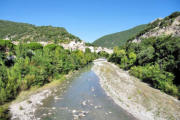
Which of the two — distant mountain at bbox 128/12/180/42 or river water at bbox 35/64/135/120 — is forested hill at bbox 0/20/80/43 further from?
river water at bbox 35/64/135/120

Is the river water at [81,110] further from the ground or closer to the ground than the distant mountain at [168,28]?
closer to the ground

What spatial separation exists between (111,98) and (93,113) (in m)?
3.94

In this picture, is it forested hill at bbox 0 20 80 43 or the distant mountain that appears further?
forested hill at bbox 0 20 80 43

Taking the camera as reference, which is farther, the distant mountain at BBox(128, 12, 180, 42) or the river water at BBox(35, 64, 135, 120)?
the distant mountain at BBox(128, 12, 180, 42)

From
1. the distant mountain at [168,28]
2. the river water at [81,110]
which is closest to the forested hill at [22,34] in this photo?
the distant mountain at [168,28]

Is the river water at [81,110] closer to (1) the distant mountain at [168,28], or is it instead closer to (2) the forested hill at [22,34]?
(1) the distant mountain at [168,28]

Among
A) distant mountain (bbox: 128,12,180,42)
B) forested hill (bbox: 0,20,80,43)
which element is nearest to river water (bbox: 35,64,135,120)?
distant mountain (bbox: 128,12,180,42)

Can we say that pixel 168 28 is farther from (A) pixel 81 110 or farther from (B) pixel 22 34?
(B) pixel 22 34

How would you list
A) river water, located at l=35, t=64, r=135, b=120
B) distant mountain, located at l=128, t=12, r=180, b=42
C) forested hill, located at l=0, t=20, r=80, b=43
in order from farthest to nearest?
forested hill, located at l=0, t=20, r=80, b=43
distant mountain, located at l=128, t=12, r=180, b=42
river water, located at l=35, t=64, r=135, b=120

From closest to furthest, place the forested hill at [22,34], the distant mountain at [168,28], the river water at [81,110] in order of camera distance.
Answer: the river water at [81,110]
the distant mountain at [168,28]
the forested hill at [22,34]

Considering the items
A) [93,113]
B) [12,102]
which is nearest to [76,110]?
[93,113]

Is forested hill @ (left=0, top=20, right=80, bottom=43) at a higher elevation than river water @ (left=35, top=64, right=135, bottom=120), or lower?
higher

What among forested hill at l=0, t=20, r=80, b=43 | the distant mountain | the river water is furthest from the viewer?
forested hill at l=0, t=20, r=80, b=43

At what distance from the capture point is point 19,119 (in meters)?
7.88
